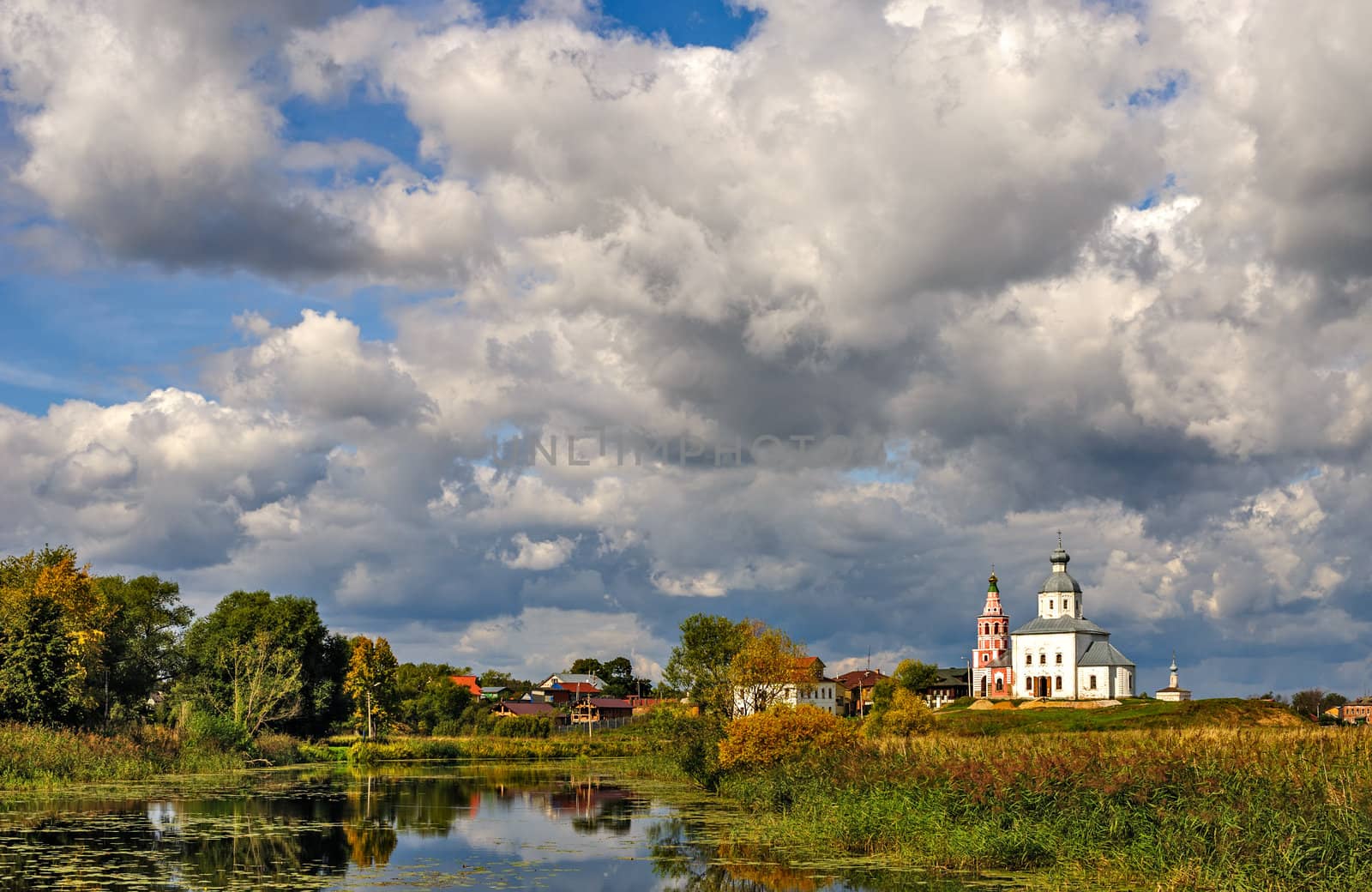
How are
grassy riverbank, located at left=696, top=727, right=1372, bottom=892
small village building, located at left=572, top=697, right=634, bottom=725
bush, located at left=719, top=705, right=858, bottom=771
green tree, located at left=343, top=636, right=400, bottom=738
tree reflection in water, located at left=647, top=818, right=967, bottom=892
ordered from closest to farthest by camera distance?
grassy riverbank, located at left=696, top=727, right=1372, bottom=892
tree reflection in water, located at left=647, top=818, right=967, bottom=892
bush, located at left=719, top=705, right=858, bottom=771
green tree, located at left=343, top=636, right=400, bottom=738
small village building, located at left=572, top=697, right=634, bottom=725

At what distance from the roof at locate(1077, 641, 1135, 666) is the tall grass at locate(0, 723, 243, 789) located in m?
119

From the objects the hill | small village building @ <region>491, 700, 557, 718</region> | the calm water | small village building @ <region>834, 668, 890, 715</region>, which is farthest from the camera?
small village building @ <region>834, 668, 890, 715</region>

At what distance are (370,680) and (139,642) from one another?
18452mm

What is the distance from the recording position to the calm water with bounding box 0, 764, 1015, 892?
966 inches

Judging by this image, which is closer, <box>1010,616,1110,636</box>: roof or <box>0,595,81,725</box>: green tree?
<box>0,595,81,725</box>: green tree

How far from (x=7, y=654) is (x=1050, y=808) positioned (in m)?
44.6

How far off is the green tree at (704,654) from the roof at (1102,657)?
97.0m

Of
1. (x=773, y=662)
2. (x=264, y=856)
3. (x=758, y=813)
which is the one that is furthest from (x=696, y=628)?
(x=264, y=856)

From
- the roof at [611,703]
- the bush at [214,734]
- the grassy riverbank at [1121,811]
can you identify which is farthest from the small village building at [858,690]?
the grassy riverbank at [1121,811]

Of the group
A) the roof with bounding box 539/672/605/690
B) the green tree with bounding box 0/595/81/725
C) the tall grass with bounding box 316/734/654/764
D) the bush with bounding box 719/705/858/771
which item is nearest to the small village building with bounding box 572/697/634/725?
the roof with bounding box 539/672/605/690

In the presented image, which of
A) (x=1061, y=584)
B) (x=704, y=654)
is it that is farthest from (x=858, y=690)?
(x=704, y=654)

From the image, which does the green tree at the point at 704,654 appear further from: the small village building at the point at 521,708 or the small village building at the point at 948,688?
the small village building at the point at 948,688

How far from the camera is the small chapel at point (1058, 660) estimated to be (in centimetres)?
14812

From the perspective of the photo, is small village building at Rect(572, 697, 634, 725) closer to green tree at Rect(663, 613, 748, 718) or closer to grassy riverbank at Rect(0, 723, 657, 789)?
grassy riverbank at Rect(0, 723, 657, 789)
